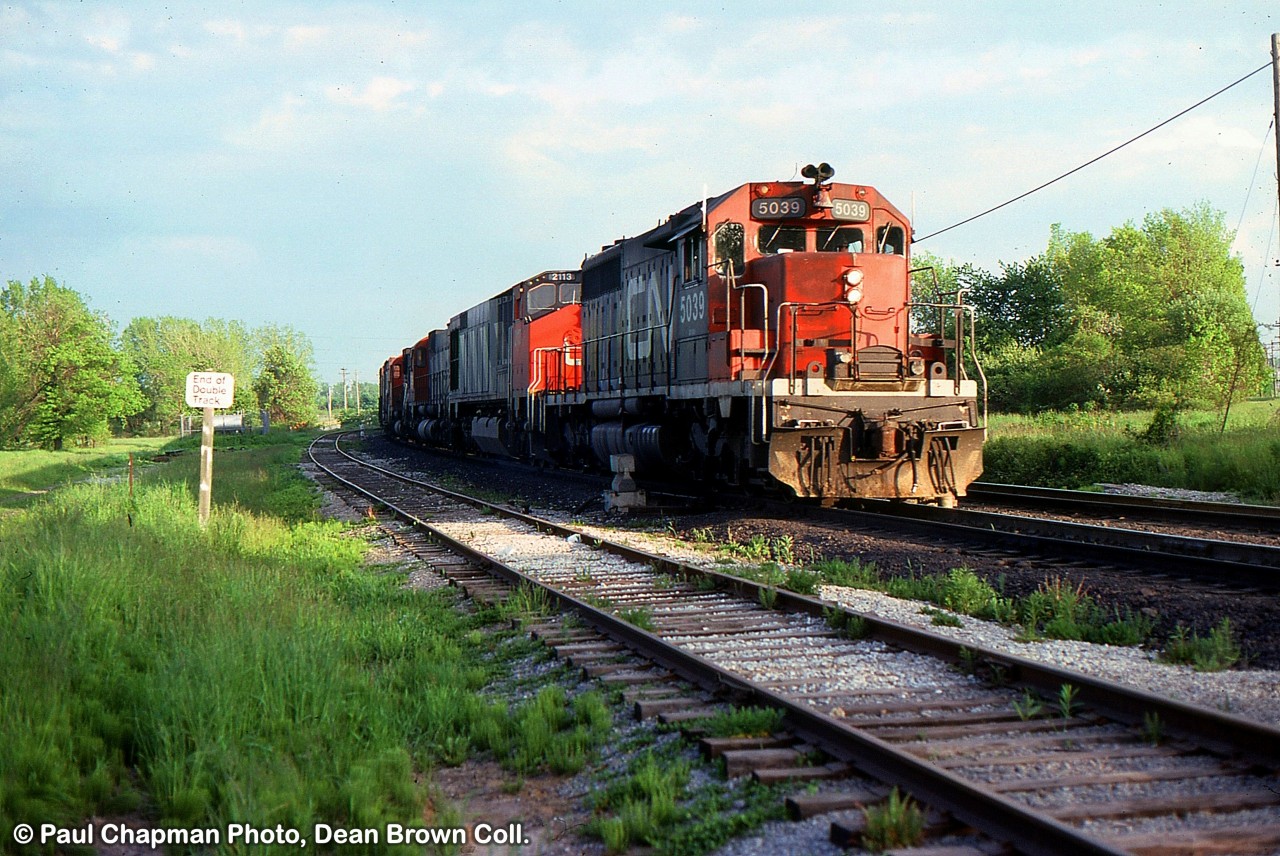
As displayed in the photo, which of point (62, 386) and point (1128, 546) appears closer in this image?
point (1128, 546)

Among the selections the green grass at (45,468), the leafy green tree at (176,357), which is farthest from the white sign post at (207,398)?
the leafy green tree at (176,357)

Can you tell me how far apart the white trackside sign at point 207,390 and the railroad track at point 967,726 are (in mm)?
5581

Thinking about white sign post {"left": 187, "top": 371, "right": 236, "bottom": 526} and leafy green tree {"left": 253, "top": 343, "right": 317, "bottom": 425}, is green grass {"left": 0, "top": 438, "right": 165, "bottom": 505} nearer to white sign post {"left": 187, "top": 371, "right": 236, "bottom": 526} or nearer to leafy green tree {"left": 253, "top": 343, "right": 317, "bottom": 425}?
white sign post {"left": 187, "top": 371, "right": 236, "bottom": 526}

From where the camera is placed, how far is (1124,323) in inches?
1796

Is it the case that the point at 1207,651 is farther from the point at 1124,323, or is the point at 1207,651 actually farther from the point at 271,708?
the point at 1124,323

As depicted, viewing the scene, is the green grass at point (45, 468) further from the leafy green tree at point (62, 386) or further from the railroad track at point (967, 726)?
the railroad track at point (967, 726)

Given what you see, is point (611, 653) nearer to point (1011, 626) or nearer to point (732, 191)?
point (1011, 626)

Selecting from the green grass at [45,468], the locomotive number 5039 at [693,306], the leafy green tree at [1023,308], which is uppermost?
the leafy green tree at [1023,308]

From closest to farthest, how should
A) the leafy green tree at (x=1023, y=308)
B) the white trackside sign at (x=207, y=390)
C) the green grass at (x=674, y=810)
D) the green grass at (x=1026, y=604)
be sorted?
the green grass at (x=674, y=810) < the green grass at (x=1026, y=604) < the white trackside sign at (x=207, y=390) < the leafy green tree at (x=1023, y=308)

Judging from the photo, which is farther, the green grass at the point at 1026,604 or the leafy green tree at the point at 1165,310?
the leafy green tree at the point at 1165,310

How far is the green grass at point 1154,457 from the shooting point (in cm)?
1418

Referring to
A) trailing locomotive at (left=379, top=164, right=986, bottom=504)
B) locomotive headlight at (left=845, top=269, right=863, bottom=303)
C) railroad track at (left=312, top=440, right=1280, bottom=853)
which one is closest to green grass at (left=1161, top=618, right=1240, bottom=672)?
railroad track at (left=312, top=440, right=1280, bottom=853)

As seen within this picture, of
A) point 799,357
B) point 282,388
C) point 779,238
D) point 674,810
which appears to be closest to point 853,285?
point 799,357

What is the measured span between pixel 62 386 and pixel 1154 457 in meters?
47.0
